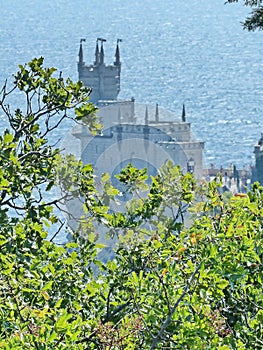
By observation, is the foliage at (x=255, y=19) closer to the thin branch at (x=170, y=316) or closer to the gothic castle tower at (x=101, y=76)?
the thin branch at (x=170, y=316)

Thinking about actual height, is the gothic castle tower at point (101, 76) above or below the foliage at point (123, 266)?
above

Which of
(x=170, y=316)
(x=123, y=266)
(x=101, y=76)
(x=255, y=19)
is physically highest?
(x=101, y=76)

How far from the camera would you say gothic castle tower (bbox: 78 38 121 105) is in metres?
104

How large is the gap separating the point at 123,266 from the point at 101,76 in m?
99.1

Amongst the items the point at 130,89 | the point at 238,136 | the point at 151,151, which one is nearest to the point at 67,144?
the point at 151,151

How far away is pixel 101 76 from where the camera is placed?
10569 centimetres

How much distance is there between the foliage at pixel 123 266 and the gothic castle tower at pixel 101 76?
314 feet

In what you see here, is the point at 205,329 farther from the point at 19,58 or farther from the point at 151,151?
the point at 19,58

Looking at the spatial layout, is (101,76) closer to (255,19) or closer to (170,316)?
(255,19)

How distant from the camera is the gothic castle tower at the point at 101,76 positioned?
103750 mm

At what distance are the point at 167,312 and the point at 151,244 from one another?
131cm

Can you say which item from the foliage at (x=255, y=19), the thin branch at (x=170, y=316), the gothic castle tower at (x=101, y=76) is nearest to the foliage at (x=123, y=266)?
the thin branch at (x=170, y=316)

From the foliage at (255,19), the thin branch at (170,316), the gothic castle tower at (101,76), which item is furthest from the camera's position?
the gothic castle tower at (101,76)

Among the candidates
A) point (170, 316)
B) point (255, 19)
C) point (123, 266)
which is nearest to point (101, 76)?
point (255, 19)
